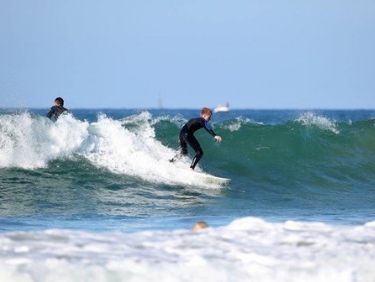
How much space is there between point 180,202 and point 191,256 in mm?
6909

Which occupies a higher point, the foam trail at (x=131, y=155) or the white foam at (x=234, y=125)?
the white foam at (x=234, y=125)

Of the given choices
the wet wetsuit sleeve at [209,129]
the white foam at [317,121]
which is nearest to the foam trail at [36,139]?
the wet wetsuit sleeve at [209,129]

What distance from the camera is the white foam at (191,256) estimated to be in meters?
5.73

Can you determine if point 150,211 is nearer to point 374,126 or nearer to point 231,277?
point 231,277

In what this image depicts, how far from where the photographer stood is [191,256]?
6164 millimetres

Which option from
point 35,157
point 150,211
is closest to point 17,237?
point 150,211

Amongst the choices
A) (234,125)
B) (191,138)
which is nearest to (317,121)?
(234,125)

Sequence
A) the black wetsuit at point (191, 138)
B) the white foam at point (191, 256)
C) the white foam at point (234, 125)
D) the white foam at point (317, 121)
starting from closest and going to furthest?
1. the white foam at point (191, 256)
2. the black wetsuit at point (191, 138)
3. the white foam at point (234, 125)
4. the white foam at point (317, 121)

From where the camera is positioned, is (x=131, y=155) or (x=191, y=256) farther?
(x=131, y=155)

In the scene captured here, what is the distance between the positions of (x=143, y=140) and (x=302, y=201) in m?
4.48

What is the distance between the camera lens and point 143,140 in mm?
17562

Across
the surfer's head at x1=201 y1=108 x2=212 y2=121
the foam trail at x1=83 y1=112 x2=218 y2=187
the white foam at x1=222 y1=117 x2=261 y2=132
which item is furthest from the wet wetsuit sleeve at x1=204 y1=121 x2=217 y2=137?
the white foam at x1=222 y1=117 x2=261 y2=132

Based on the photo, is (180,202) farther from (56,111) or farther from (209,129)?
(56,111)

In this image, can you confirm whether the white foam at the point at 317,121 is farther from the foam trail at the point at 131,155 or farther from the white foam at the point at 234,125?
the foam trail at the point at 131,155
